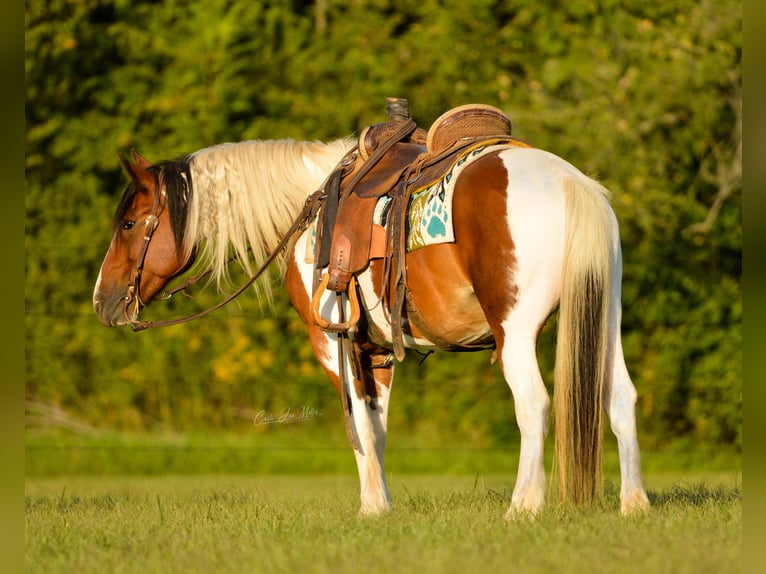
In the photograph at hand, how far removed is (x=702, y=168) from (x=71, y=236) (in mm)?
6447

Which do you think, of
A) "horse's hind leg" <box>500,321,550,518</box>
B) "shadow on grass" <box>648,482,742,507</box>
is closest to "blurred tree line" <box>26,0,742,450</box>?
"shadow on grass" <box>648,482,742,507</box>

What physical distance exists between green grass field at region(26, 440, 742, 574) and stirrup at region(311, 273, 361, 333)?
2.92 feet

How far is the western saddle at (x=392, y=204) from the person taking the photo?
15.6ft

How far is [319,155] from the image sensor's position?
576 centimetres

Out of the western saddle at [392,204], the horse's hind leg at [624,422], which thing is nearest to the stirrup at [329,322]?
the western saddle at [392,204]

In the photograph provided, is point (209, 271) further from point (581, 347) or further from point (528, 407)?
point (581, 347)

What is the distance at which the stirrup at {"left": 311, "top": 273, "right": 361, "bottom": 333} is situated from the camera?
496 centimetres

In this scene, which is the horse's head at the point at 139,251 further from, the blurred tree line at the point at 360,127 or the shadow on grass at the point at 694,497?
the blurred tree line at the point at 360,127

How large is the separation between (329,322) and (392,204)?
0.68m

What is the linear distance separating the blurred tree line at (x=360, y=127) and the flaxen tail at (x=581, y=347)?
18.6 feet

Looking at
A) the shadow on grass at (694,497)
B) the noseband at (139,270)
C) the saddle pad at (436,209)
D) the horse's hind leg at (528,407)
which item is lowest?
the shadow on grass at (694,497)

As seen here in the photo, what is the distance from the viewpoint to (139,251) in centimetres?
552
